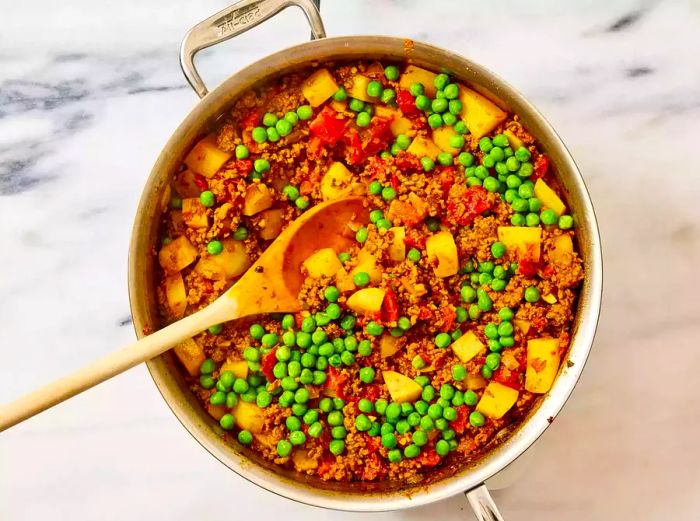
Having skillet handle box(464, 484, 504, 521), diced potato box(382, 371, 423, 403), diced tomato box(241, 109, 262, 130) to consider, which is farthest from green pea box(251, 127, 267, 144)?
skillet handle box(464, 484, 504, 521)

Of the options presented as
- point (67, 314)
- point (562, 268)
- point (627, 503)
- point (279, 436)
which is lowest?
point (627, 503)

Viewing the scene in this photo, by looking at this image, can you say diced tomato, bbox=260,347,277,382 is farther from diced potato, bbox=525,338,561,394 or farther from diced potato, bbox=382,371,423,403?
diced potato, bbox=525,338,561,394

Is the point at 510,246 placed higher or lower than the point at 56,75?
lower

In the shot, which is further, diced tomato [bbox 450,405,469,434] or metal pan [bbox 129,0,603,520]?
diced tomato [bbox 450,405,469,434]

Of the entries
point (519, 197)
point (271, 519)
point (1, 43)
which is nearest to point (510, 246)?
point (519, 197)

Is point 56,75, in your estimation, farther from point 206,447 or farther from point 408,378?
point 408,378

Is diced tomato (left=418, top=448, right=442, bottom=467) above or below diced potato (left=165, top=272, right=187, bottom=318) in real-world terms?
below
